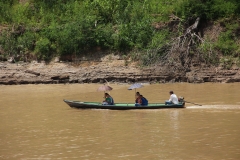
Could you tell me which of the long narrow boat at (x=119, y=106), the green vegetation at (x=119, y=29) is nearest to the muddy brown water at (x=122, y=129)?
the long narrow boat at (x=119, y=106)

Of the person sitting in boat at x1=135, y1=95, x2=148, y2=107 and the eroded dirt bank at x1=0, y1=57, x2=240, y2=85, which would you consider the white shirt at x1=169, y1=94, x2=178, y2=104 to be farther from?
the eroded dirt bank at x1=0, y1=57, x2=240, y2=85

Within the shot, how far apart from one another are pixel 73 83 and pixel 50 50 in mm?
3678

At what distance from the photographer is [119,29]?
27391 mm

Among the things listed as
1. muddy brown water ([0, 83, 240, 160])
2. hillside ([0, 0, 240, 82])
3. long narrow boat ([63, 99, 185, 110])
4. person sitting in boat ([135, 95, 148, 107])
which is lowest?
muddy brown water ([0, 83, 240, 160])

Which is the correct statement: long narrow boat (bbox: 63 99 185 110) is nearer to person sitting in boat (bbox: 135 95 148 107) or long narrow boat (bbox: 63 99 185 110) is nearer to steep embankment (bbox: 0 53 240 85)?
person sitting in boat (bbox: 135 95 148 107)

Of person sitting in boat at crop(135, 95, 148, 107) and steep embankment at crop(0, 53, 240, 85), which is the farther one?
steep embankment at crop(0, 53, 240, 85)

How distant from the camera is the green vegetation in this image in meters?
26.1

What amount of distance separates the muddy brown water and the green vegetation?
5.13 metres

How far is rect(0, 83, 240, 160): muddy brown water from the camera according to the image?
38.4 feet

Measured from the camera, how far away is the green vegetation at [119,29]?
26.1 m

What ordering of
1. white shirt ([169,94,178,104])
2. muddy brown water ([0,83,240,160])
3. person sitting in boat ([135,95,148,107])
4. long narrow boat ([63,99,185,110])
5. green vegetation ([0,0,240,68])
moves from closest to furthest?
muddy brown water ([0,83,240,160]) < long narrow boat ([63,99,185,110]) < white shirt ([169,94,178,104]) < person sitting in boat ([135,95,148,107]) < green vegetation ([0,0,240,68])

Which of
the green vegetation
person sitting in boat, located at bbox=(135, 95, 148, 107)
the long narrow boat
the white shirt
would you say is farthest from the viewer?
the green vegetation

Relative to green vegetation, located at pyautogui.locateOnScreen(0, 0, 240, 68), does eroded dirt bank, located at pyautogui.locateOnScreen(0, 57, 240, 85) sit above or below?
below

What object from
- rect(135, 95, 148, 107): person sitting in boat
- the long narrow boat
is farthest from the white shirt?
rect(135, 95, 148, 107): person sitting in boat
